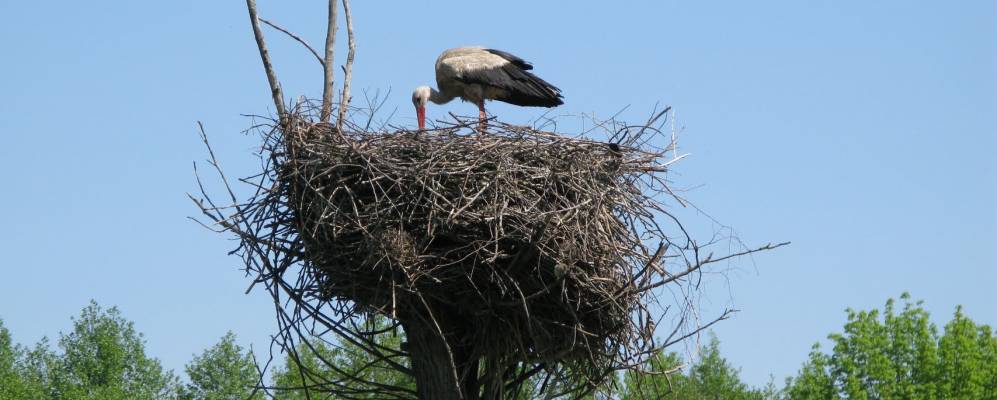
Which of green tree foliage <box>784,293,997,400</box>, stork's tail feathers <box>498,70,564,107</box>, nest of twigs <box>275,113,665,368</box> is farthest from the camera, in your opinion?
green tree foliage <box>784,293,997,400</box>

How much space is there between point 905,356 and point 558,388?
21.9 metres

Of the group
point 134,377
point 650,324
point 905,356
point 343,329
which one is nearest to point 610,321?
point 650,324

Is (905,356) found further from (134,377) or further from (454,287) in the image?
(454,287)

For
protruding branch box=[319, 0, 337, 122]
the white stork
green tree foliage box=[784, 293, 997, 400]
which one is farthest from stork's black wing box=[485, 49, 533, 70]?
green tree foliage box=[784, 293, 997, 400]

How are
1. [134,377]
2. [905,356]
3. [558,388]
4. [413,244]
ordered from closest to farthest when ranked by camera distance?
[413,244] → [558,388] → [905,356] → [134,377]

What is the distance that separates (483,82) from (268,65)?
116 inches

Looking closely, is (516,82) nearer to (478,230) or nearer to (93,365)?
(478,230)

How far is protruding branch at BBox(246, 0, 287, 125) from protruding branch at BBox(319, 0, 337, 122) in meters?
0.25

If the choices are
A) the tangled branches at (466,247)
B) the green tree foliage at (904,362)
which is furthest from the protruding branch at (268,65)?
the green tree foliage at (904,362)

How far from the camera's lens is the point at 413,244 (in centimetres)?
830

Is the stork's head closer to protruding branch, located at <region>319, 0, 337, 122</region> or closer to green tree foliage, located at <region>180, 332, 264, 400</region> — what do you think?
protruding branch, located at <region>319, 0, 337, 122</region>

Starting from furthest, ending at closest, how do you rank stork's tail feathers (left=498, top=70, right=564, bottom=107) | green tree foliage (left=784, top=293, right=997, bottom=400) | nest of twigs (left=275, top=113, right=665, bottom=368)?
green tree foliage (left=784, top=293, right=997, bottom=400), stork's tail feathers (left=498, top=70, right=564, bottom=107), nest of twigs (left=275, top=113, right=665, bottom=368)

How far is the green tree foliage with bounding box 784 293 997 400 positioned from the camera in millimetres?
27847

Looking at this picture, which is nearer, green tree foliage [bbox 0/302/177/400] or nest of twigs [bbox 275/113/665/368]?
nest of twigs [bbox 275/113/665/368]
